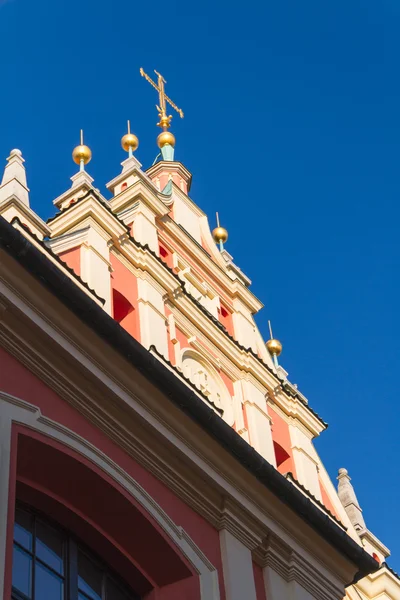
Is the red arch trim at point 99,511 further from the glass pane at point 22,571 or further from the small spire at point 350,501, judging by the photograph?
the small spire at point 350,501

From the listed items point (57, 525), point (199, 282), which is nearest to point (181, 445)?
point (57, 525)

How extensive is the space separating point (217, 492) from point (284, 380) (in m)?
7.44

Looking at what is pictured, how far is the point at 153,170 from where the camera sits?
78.4ft

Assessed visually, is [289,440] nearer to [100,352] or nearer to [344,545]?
[344,545]

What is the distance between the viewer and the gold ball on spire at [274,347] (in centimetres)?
2223

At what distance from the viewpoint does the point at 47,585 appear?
11141mm

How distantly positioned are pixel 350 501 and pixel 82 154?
7.79 meters

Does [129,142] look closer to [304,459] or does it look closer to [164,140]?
[164,140]

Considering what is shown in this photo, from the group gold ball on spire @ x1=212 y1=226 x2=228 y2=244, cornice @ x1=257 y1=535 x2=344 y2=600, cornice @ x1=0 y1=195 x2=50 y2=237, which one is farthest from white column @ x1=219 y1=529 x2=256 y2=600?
gold ball on spire @ x1=212 y1=226 x2=228 y2=244

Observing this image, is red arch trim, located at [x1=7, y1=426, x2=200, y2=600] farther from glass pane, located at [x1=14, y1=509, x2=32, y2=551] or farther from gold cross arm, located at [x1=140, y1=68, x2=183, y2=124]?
gold cross arm, located at [x1=140, y1=68, x2=183, y2=124]

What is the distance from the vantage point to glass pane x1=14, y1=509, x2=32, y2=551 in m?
11.2

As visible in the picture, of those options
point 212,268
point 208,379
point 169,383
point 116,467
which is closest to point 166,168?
point 212,268

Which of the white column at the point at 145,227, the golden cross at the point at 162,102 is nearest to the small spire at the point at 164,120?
the golden cross at the point at 162,102

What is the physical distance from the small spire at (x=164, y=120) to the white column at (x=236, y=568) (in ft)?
40.2
